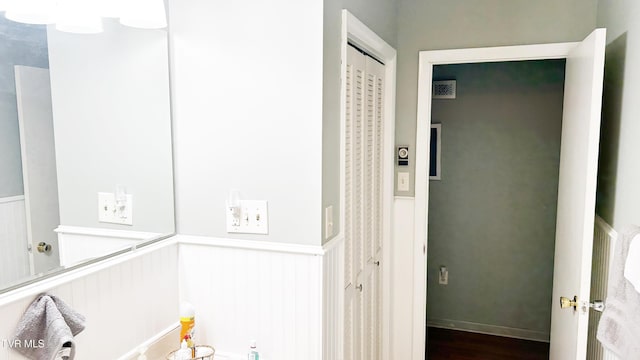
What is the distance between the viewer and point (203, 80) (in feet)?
5.82

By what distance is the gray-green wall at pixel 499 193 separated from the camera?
360 centimetres

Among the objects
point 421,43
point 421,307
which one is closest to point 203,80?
point 421,43

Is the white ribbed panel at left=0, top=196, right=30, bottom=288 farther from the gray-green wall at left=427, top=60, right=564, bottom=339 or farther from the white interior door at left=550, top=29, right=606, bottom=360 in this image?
the gray-green wall at left=427, top=60, right=564, bottom=339

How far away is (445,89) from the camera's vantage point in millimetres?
3746

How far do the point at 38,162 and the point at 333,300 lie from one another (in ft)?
3.57

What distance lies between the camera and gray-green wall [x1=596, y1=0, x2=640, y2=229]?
1.66 m

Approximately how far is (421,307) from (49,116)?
222 cm

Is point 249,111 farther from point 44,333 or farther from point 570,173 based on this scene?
point 570,173

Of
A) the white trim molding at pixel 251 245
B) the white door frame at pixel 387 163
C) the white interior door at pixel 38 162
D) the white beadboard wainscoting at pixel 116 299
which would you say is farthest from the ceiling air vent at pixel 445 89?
the white interior door at pixel 38 162

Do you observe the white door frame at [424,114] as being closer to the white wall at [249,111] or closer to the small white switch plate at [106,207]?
the white wall at [249,111]

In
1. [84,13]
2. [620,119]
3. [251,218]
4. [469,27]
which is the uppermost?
[469,27]

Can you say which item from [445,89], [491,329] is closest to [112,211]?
[445,89]

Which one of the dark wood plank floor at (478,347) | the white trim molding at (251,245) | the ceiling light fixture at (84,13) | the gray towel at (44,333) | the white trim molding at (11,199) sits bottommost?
the dark wood plank floor at (478,347)

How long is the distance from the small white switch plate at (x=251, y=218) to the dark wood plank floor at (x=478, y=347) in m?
2.29
